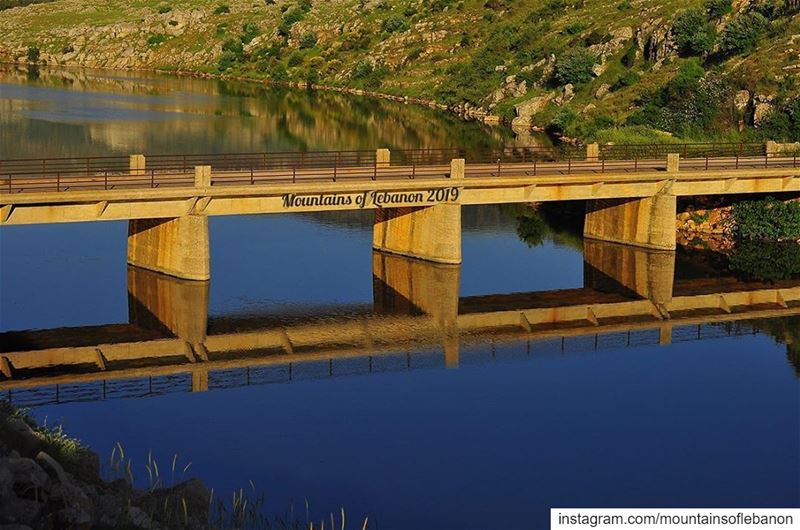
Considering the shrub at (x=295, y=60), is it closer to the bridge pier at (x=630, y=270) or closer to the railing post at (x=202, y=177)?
the bridge pier at (x=630, y=270)

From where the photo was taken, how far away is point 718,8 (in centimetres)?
12525

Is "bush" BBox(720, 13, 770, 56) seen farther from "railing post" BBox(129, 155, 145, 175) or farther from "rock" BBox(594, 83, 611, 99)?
"railing post" BBox(129, 155, 145, 175)

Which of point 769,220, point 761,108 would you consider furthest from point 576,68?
point 769,220

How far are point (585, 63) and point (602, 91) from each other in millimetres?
8332

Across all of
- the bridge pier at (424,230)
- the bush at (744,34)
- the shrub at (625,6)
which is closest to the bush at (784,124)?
the bush at (744,34)

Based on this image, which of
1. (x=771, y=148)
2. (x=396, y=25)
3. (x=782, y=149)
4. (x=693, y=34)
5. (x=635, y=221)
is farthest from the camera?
(x=396, y=25)

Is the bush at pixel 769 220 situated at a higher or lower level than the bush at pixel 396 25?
lower

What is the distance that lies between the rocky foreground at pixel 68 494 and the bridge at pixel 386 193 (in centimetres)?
1987

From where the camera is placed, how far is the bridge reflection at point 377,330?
144ft

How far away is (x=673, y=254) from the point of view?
6456 centimetres

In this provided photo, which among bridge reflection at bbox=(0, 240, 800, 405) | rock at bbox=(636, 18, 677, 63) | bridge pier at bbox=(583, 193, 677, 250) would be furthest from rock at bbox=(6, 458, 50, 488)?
rock at bbox=(636, 18, 677, 63)

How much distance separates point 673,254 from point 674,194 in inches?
109

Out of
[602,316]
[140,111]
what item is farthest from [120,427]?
[140,111]

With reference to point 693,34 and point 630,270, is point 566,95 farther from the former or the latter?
point 630,270
